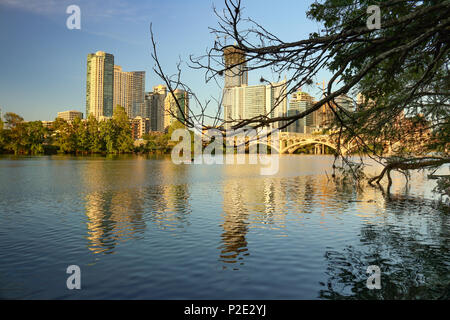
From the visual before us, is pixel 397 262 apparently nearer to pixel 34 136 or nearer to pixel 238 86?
pixel 238 86

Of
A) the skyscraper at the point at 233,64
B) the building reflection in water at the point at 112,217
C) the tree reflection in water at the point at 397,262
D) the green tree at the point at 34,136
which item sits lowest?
the tree reflection in water at the point at 397,262

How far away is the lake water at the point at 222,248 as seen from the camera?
760 centimetres

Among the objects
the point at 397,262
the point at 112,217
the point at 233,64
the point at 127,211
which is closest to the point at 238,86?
the point at 233,64

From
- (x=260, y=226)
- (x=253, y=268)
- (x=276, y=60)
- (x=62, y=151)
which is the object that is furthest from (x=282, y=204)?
(x=62, y=151)

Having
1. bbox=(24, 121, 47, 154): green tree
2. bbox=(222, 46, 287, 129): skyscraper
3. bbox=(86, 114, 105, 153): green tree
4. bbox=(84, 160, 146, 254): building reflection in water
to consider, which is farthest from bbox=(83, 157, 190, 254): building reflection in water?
bbox=(86, 114, 105, 153): green tree

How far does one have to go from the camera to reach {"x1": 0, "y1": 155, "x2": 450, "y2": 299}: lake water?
760cm

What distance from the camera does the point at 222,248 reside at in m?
10.6

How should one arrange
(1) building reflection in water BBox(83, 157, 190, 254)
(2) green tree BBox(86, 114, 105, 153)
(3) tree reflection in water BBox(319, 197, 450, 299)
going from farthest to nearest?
(2) green tree BBox(86, 114, 105, 153) → (1) building reflection in water BBox(83, 157, 190, 254) → (3) tree reflection in water BBox(319, 197, 450, 299)

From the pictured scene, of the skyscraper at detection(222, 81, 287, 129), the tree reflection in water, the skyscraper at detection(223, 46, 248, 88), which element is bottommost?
the tree reflection in water

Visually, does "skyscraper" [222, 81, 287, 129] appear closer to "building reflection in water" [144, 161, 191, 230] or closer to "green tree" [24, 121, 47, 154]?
"building reflection in water" [144, 161, 191, 230]

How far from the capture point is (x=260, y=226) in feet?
44.6

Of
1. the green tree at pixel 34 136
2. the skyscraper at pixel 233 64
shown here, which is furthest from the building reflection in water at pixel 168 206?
the green tree at pixel 34 136

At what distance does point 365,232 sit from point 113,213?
10.2m

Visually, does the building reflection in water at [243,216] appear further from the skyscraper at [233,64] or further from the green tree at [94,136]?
the green tree at [94,136]
